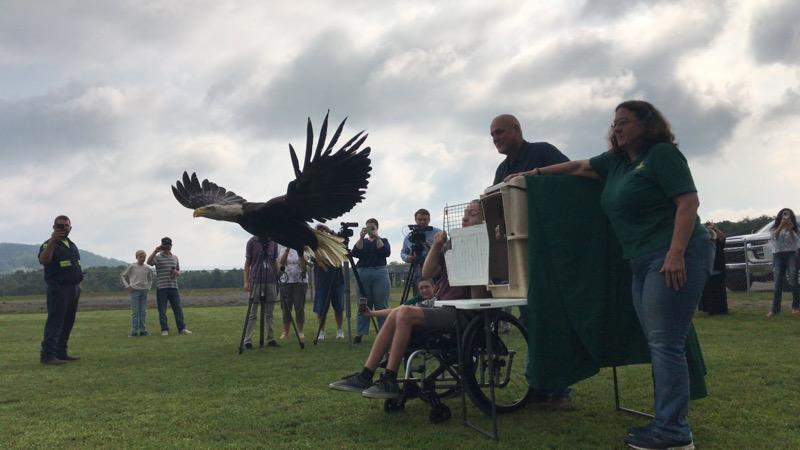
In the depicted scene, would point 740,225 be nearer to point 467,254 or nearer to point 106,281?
point 467,254

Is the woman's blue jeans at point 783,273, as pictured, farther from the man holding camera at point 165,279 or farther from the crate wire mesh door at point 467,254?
the man holding camera at point 165,279

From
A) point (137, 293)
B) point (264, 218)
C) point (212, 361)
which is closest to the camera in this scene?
point (264, 218)

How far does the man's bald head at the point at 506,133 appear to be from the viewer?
4.49m

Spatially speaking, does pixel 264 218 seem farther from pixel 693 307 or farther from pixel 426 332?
pixel 693 307

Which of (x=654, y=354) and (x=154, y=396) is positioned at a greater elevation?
(x=654, y=354)

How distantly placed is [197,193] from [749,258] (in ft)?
43.6

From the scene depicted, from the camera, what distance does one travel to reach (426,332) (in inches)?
169

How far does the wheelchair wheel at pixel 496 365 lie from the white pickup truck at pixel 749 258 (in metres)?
12.4

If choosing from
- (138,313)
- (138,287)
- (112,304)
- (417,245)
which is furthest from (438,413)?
(112,304)

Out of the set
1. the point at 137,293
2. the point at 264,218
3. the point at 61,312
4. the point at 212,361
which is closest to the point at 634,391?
the point at 264,218

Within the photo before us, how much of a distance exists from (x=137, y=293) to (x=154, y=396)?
7.05 meters

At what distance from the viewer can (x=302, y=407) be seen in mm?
4695

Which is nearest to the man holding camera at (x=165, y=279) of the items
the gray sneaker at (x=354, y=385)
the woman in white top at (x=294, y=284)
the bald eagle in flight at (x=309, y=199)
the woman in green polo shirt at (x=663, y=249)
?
the woman in white top at (x=294, y=284)

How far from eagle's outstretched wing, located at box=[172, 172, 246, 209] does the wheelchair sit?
442 cm
